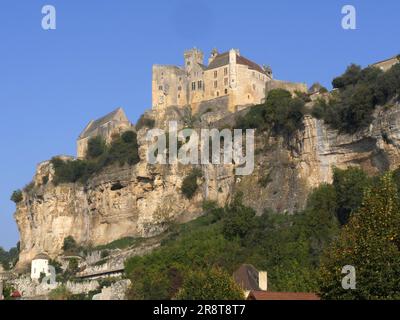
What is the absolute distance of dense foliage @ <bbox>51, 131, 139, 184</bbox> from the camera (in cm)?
8306

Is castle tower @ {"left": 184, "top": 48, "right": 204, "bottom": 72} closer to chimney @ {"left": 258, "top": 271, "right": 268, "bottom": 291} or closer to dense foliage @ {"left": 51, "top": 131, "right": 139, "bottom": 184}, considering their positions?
dense foliage @ {"left": 51, "top": 131, "right": 139, "bottom": 184}

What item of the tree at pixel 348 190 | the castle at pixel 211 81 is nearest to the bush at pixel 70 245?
the castle at pixel 211 81

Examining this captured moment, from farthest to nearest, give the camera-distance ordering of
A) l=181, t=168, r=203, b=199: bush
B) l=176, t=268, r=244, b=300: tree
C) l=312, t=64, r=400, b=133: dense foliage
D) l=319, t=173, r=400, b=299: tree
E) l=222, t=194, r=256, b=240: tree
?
1. l=181, t=168, r=203, b=199: bush
2. l=222, t=194, r=256, b=240: tree
3. l=312, t=64, r=400, b=133: dense foliage
4. l=176, t=268, r=244, b=300: tree
5. l=319, t=173, r=400, b=299: tree

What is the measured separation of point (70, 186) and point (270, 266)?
3508 cm

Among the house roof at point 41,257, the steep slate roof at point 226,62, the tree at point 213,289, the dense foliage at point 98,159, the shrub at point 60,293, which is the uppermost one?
the steep slate roof at point 226,62

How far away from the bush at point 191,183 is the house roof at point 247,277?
73.8ft

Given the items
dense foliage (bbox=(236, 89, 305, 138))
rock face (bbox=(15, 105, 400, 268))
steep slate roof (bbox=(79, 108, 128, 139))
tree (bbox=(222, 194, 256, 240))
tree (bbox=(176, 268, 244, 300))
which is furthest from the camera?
steep slate roof (bbox=(79, 108, 128, 139))

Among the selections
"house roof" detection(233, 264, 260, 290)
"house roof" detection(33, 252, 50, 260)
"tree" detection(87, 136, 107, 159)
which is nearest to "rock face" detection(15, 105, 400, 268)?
"house roof" detection(33, 252, 50, 260)

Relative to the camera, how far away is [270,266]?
5572 centimetres

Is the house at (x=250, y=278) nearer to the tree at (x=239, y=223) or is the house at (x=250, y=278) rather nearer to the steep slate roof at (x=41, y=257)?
the tree at (x=239, y=223)

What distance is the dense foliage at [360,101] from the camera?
6194cm

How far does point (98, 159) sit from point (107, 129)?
5074 millimetres

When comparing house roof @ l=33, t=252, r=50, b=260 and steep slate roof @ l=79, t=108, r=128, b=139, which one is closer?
house roof @ l=33, t=252, r=50, b=260
